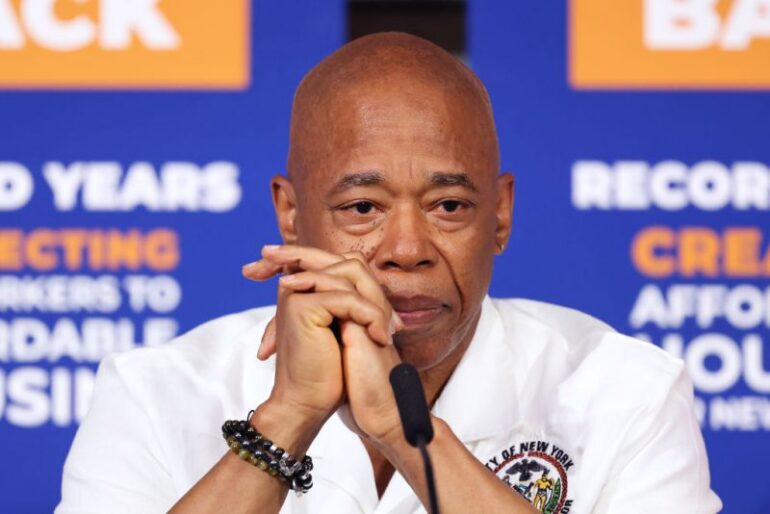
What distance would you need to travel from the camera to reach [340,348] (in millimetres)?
1630

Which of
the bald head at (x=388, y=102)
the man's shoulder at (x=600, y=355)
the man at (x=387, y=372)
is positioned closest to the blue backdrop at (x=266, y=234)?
the man's shoulder at (x=600, y=355)

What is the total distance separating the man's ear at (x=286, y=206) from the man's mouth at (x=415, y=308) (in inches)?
11.6

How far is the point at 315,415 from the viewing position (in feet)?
5.36

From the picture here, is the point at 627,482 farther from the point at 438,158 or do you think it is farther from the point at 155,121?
the point at 155,121

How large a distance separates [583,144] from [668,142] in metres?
0.20

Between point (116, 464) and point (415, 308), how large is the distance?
0.51 m

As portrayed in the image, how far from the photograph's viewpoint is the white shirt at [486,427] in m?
1.84

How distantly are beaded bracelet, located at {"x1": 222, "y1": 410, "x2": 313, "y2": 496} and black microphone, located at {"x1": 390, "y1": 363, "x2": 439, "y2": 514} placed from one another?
0.36m

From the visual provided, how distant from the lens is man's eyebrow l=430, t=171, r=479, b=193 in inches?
71.2

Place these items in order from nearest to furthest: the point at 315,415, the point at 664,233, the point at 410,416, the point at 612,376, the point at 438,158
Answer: the point at 410,416 < the point at 315,415 < the point at 438,158 < the point at 612,376 < the point at 664,233

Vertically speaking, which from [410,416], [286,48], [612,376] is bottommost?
[612,376]

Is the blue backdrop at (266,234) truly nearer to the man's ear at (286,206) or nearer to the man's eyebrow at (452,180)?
the man's ear at (286,206)

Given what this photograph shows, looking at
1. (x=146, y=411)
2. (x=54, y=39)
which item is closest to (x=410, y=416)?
(x=146, y=411)

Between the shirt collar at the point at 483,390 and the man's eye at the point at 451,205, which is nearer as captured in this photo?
the man's eye at the point at 451,205
